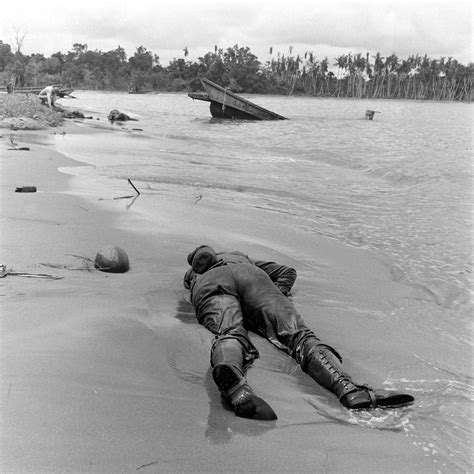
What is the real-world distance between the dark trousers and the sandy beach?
0.32ft

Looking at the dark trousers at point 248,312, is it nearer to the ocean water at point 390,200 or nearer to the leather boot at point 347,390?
the leather boot at point 347,390

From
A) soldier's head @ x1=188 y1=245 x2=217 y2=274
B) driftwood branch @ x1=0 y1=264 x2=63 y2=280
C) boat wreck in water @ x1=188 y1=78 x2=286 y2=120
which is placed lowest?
driftwood branch @ x1=0 y1=264 x2=63 y2=280

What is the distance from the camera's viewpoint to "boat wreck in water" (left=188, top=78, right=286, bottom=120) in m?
30.4

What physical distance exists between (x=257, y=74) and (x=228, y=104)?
83.8m

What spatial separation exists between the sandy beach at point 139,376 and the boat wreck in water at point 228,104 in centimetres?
2595

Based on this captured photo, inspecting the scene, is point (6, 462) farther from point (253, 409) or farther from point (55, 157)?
point (55, 157)

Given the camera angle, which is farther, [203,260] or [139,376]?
[203,260]

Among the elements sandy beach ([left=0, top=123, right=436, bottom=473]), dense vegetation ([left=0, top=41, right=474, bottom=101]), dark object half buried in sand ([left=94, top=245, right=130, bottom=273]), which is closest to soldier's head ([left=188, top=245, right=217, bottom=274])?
sandy beach ([left=0, top=123, right=436, bottom=473])

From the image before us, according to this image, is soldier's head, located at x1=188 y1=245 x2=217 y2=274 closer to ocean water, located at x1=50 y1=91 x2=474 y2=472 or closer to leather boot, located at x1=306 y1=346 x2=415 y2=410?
leather boot, located at x1=306 y1=346 x2=415 y2=410

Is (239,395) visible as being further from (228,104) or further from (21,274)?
(228,104)

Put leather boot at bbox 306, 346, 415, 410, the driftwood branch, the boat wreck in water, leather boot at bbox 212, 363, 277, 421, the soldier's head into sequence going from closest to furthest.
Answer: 1. leather boot at bbox 212, 363, 277, 421
2. leather boot at bbox 306, 346, 415, 410
3. the soldier's head
4. the driftwood branch
5. the boat wreck in water

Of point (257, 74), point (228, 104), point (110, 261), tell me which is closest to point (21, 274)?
point (110, 261)

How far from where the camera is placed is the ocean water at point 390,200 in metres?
3.12

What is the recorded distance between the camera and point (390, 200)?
9.77m
